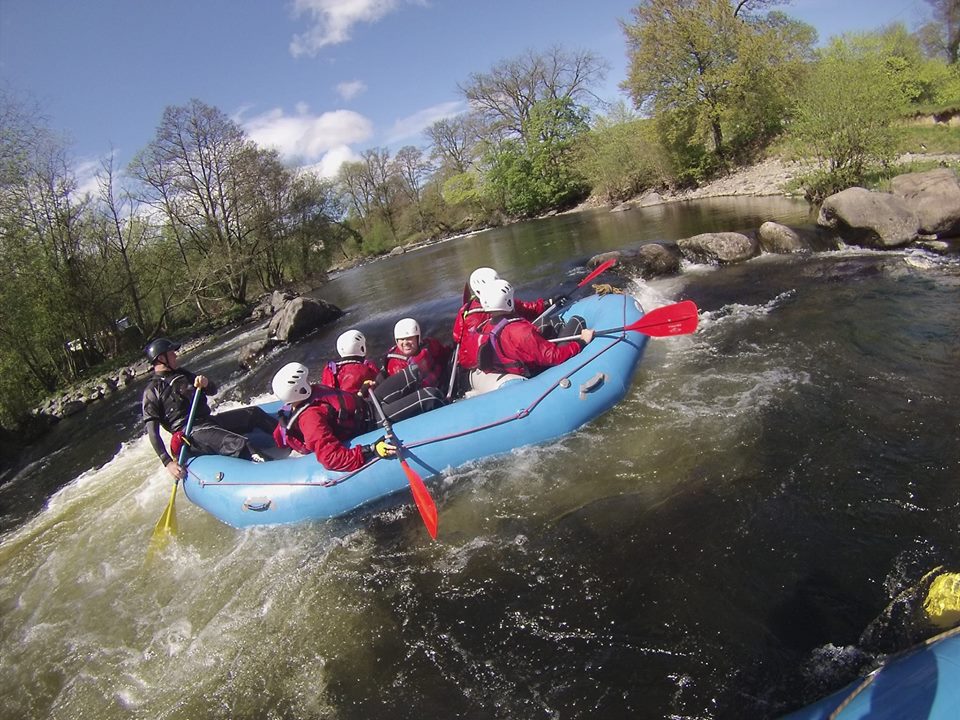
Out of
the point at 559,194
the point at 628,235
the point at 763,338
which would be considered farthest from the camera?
the point at 559,194

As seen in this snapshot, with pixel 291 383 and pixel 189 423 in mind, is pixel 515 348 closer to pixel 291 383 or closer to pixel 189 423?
pixel 291 383

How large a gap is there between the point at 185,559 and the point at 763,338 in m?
5.99

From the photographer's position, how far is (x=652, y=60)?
20.8m

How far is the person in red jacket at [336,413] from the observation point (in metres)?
4.34

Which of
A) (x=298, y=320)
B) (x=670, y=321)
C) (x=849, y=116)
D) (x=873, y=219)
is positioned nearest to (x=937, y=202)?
(x=873, y=219)

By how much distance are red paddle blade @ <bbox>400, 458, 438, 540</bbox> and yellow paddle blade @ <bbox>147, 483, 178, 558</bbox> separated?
2247 mm

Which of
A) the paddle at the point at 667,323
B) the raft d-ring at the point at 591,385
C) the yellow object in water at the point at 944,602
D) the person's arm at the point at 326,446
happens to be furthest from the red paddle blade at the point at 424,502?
the yellow object in water at the point at 944,602

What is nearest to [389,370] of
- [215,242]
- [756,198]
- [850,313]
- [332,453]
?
[332,453]

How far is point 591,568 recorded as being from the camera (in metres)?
3.28

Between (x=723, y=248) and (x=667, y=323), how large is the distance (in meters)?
5.03

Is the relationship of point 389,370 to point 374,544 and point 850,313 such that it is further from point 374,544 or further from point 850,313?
point 850,313

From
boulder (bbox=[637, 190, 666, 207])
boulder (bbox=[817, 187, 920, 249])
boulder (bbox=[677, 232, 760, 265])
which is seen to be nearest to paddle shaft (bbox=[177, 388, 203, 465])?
boulder (bbox=[677, 232, 760, 265])

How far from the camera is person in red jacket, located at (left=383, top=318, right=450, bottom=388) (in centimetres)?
511

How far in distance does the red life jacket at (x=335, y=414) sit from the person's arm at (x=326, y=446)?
13 cm
